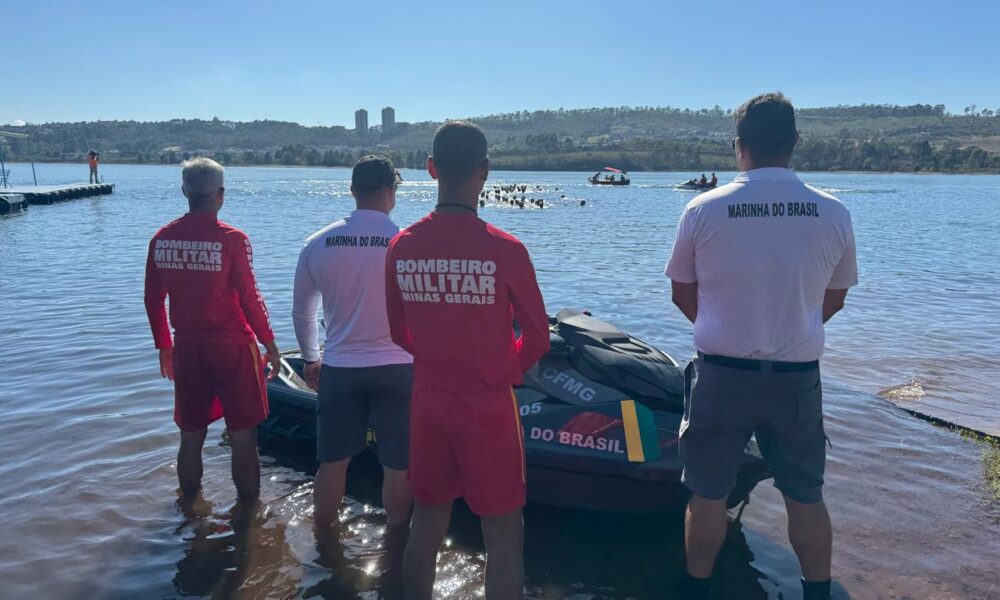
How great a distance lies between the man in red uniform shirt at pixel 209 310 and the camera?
4309mm

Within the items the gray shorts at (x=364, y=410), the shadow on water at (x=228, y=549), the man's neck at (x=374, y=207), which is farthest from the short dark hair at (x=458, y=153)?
the shadow on water at (x=228, y=549)

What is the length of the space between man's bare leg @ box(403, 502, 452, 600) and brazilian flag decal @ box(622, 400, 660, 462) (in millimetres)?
1878

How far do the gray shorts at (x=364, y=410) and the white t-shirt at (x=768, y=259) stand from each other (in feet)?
5.81

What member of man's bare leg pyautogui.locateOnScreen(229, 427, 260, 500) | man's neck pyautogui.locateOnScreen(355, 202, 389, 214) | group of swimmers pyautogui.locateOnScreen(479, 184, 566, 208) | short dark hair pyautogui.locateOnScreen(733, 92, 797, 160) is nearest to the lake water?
man's bare leg pyautogui.locateOnScreen(229, 427, 260, 500)

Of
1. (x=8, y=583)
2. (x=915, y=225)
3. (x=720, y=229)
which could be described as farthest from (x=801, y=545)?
(x=915, y=225)

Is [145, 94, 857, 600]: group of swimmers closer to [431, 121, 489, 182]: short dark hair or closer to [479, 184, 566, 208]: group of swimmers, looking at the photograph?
[431, 121, 489, 182]: short dark hair

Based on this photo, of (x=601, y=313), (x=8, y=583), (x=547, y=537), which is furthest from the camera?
(x=601, y=313)

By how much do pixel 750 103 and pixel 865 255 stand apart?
68.3 feet

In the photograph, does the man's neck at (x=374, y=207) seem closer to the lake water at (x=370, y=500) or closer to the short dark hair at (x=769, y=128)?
the short dark hair at (x=769, y=128)

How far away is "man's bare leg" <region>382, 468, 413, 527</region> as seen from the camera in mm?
4289

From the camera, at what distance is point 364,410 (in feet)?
13.7

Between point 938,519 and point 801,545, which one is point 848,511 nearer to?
point 938,519

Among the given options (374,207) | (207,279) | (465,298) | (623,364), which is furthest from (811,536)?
(207,279)

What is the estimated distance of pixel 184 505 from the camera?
208 inches
